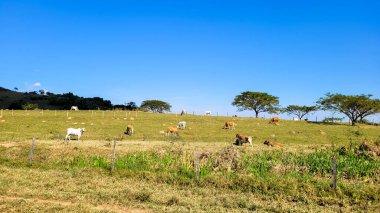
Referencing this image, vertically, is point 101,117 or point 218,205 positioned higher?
point 101,117

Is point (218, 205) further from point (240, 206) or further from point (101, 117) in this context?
point (101, 117)

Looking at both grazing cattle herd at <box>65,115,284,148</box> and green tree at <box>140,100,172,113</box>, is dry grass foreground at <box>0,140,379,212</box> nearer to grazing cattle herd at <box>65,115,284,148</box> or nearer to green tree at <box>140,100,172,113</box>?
grazing cattle herd at <box>65,115,284,148</box>

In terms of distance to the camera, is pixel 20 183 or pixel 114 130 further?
pixel 114 130

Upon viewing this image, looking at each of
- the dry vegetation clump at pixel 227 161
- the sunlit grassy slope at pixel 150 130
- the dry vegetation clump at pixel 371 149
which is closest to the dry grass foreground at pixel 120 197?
the dry vegetation clump at pixel 227 161

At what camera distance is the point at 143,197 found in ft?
55.7

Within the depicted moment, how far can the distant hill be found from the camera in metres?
101

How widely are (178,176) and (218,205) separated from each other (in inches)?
209

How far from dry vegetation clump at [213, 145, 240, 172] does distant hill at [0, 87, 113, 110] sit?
81065 millimetres

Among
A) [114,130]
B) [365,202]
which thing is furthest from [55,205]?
[114,130]

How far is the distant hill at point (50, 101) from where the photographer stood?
10118cm

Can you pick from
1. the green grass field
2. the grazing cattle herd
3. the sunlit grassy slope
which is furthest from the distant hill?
the green grass field

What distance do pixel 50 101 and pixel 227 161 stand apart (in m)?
91.8

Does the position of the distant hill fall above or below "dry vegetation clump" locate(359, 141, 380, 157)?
above

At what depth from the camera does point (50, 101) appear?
106 metres
